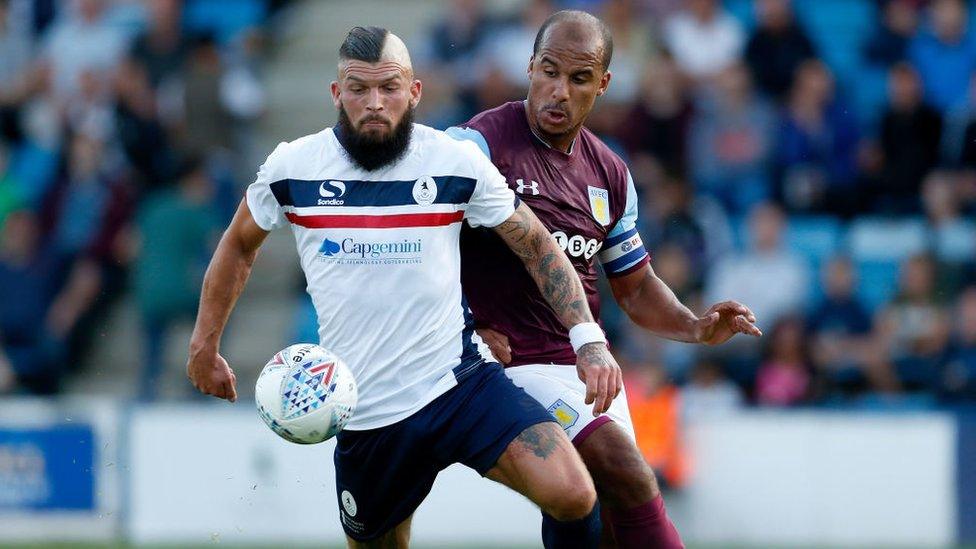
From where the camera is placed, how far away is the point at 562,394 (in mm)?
7461

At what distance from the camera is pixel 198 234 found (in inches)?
573

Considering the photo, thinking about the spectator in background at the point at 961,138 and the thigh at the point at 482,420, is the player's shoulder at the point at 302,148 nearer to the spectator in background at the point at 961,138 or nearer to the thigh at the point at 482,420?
the thigh at the point at 482,420

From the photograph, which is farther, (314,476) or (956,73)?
(956,73)

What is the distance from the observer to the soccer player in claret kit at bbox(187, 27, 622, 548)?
6.91 metres

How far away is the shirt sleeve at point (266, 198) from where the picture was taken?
6.98 metres

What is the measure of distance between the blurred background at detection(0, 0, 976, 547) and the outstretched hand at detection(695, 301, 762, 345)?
545 cm

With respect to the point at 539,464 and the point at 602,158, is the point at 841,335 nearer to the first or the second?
the point at 602,158

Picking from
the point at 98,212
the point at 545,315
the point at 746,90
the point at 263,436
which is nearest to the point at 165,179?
the point at 98,212

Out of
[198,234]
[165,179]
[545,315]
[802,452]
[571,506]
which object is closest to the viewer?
[571,506]

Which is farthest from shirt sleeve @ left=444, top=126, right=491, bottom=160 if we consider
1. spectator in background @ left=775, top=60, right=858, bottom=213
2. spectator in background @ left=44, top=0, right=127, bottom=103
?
spectator in background @ left=44, top=0, right=127, bottom=103

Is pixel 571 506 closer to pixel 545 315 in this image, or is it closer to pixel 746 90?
pixel 545 315

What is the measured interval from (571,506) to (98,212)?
9.69 m

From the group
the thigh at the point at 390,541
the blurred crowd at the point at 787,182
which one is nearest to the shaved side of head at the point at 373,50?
the thigh at the point at 390,541

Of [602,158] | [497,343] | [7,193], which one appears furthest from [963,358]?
[7,193]
